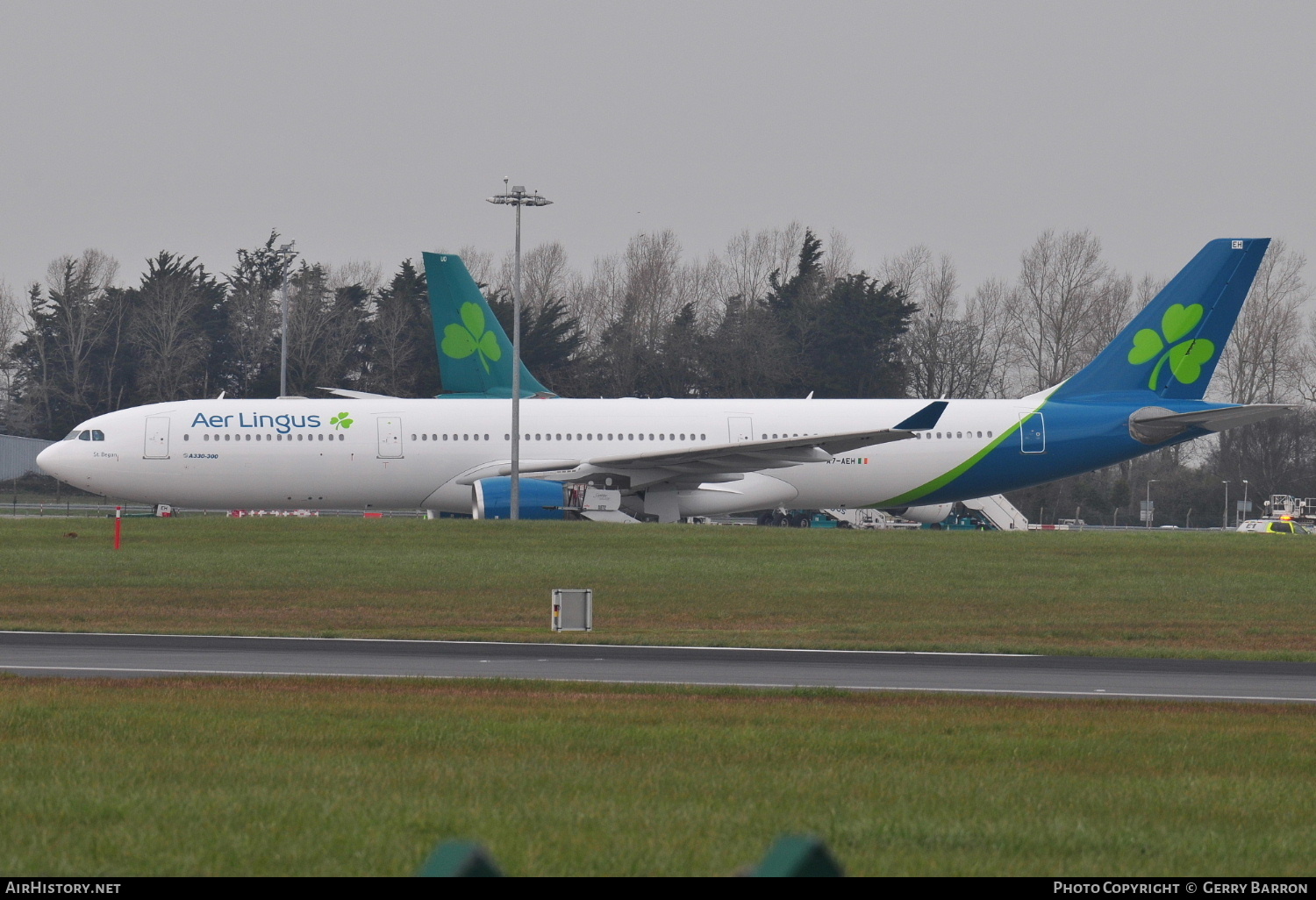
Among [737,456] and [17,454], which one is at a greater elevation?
[17,454]

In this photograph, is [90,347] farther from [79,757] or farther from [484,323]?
[79,757]

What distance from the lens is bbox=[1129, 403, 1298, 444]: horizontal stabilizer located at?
3631 centimetres

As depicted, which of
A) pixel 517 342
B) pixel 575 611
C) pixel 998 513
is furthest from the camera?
pixel 998 513

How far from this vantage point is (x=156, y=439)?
120 ft

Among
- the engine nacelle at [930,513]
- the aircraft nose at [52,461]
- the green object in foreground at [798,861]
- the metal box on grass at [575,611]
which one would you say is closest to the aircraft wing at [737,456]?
the engine nacelle at [930,513]

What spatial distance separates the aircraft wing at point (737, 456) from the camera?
3556 cm

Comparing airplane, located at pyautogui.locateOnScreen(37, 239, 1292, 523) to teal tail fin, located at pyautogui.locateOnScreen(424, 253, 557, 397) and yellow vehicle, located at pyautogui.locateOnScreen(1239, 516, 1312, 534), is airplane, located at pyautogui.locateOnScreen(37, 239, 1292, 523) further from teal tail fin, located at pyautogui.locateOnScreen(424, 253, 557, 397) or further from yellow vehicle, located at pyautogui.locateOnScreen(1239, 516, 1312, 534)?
yellow vehicle, located at pyautogui.locateOnScreen(1239, 516, 1312, 534)

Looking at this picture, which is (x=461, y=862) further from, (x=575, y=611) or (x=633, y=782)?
(x=575, y=611)

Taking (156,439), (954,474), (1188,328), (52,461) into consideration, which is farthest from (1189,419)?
(52,461)

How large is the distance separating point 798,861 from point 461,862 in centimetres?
70

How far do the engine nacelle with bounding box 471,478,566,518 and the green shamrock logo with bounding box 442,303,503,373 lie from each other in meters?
7.77

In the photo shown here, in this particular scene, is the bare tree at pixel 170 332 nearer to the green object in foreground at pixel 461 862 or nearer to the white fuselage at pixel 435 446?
the white fuselage at pixel 435 446

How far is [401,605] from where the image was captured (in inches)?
871

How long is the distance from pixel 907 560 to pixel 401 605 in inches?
397
